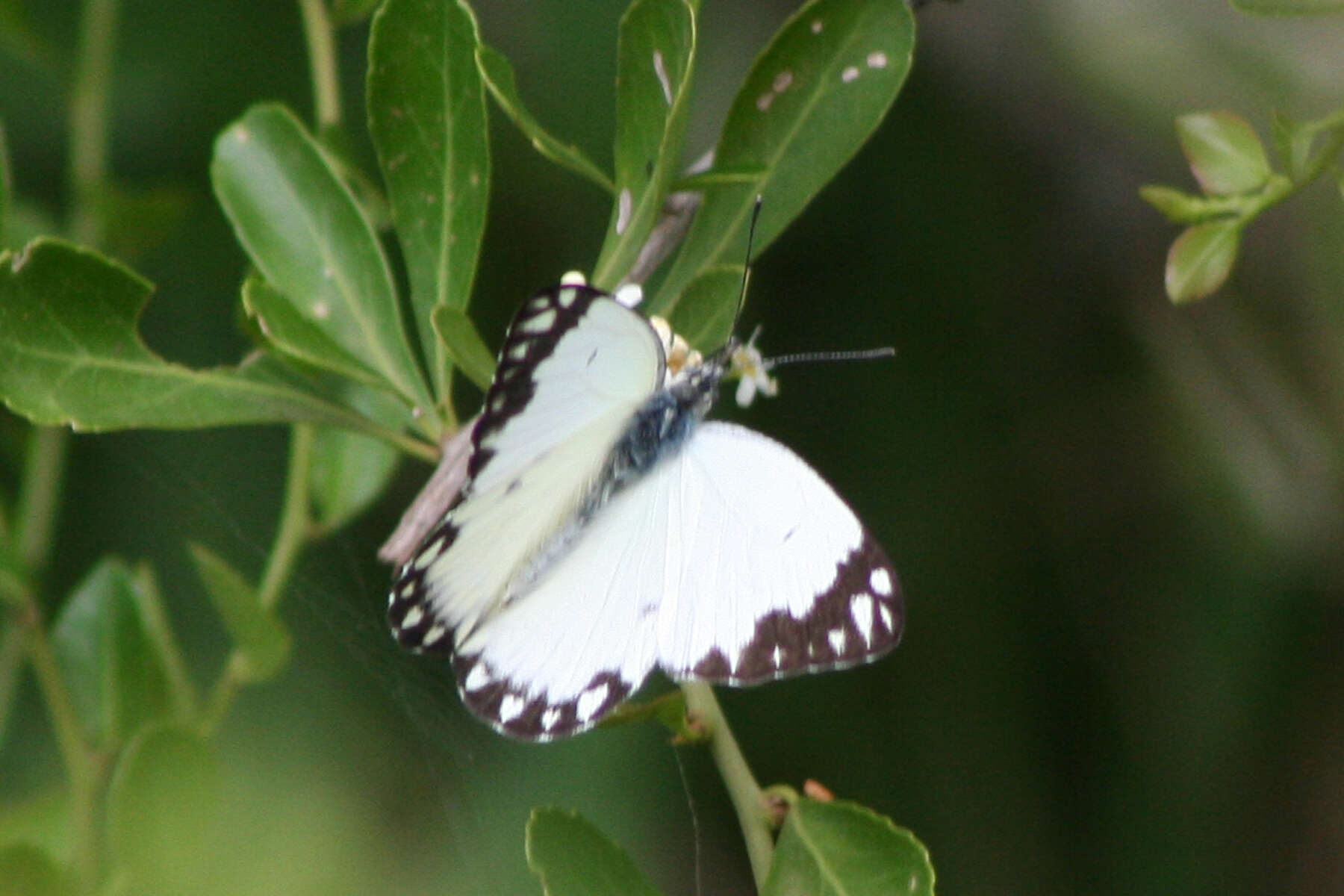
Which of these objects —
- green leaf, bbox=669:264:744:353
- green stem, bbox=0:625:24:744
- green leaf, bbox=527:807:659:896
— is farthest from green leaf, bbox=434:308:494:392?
green stem, bbox=0:625:24:744

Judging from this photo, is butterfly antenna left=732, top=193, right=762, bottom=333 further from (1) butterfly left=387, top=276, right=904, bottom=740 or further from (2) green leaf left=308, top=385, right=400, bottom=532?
(2) green leaf left=308, top=385, right=400, bottom=532

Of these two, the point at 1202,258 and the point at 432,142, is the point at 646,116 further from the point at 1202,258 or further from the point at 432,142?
the point at 1202,258

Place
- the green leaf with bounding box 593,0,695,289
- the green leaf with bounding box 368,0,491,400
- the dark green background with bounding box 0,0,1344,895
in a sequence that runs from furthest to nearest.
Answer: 1. the dark green background with bounding box 0,0,1344,895
2. the green leaf with bounding box 368,0,491,400
3. the green leaf with bounding box 593,0,695,289

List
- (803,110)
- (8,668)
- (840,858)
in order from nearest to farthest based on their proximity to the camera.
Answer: (840,858)
(803,110)
(8,668)

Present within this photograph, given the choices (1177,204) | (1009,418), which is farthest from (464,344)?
(1009,418)

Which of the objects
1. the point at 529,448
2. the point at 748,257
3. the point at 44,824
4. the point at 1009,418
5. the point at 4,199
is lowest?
the point at 1009,418

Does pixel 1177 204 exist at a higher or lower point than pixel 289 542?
higher

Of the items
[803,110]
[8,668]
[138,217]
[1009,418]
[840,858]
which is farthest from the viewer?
[1009,418]
